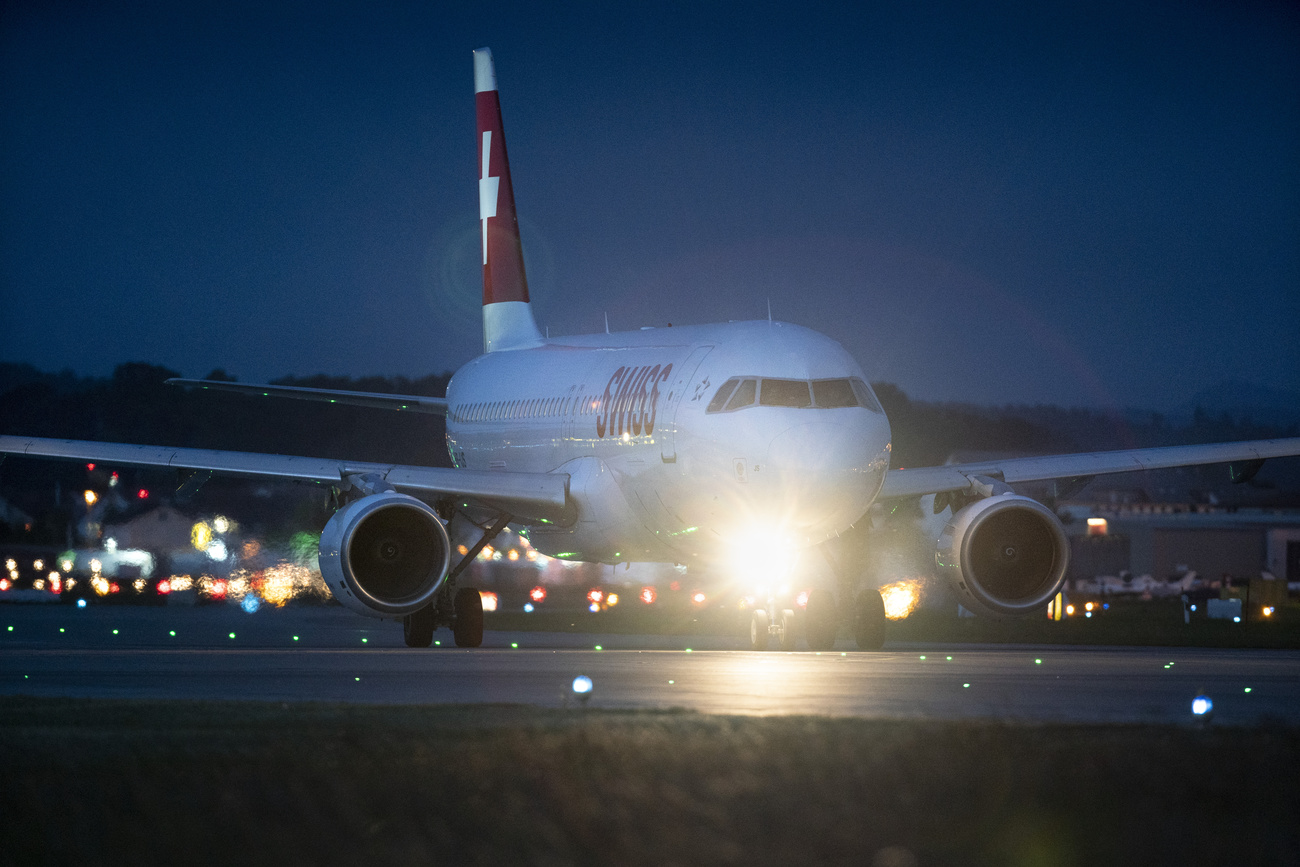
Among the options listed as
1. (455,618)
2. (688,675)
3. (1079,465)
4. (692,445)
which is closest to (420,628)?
(455,618)

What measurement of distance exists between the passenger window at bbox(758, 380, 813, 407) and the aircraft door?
1.50 m

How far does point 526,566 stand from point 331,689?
21.4m

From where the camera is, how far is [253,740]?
34.1 ft

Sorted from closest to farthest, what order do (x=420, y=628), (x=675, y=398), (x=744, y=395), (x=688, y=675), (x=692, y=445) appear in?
(x=688, y=675), (x=744, y=395), (x=692, y=445), (x=675, y=398), (x=420, y=628)

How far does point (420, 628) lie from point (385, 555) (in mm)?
2613

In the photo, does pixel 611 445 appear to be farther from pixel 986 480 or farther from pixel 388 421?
pixel 388 421

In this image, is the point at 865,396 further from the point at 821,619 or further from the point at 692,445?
the point at 821,619

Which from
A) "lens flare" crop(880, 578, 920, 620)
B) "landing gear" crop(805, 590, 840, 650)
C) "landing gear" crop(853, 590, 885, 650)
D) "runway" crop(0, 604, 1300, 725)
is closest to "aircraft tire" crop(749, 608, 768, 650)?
"runway" crop(0, 604, 1300, 725)

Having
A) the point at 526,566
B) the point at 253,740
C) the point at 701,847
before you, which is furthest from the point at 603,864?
the point at 526,566

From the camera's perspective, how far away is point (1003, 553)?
2203 centimetres

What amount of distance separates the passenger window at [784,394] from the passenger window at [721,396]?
17.8 inches

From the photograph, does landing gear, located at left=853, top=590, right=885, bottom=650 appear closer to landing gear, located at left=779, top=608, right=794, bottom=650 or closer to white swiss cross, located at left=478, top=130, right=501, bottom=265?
landing gear, located at left=779, top=608, right=794, bottom=650

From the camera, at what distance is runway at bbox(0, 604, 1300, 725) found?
43.7 feet

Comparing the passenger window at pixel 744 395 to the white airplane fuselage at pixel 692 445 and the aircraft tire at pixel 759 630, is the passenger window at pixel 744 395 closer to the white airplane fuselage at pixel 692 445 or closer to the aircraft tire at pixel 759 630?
the white airplane fuselage at pixel 692 445
